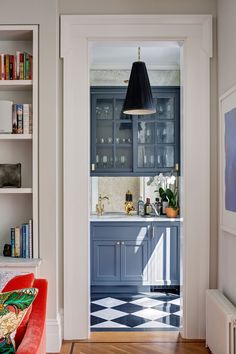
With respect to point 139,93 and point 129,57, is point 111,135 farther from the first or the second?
point 139,93

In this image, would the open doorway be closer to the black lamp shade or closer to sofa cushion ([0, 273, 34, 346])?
the black lamp shade

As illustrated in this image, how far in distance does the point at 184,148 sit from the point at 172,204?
195cm

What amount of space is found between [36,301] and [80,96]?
1838 mm

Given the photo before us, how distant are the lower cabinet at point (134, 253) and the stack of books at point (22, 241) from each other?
1.79 metres

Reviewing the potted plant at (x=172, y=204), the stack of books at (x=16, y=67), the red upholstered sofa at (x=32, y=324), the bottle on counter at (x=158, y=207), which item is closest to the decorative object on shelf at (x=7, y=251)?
the red upholstered sofa at (x=32, y=324)

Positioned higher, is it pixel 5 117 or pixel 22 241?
pixel 5 117

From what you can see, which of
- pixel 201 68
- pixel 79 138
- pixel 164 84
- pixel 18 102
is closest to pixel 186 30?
pixel 201 68

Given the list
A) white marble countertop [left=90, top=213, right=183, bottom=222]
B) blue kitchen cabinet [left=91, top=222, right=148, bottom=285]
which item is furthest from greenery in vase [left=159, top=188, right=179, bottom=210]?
blue kitchen cabinet [left=91, top=222, right=148, bottom=285]

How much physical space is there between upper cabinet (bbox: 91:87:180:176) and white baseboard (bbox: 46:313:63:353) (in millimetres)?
2467

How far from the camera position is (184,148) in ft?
11.8

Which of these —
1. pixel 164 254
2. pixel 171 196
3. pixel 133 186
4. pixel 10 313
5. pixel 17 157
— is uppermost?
pixel 17 157

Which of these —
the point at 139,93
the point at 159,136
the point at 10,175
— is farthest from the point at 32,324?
the point at 159,136

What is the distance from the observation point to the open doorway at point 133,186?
5141 millimetres

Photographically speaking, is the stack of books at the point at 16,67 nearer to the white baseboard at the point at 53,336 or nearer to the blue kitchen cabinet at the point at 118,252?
the white baseboard at the point at 53,336
